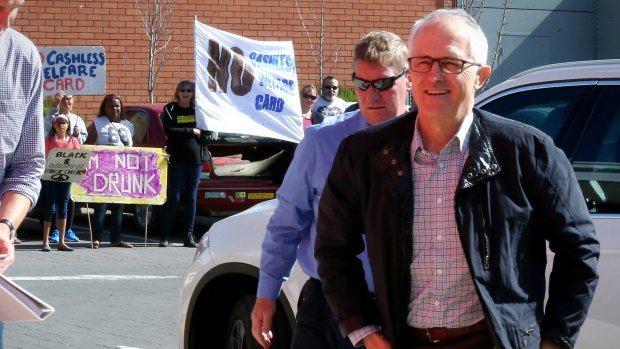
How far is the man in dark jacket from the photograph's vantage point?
3150mm

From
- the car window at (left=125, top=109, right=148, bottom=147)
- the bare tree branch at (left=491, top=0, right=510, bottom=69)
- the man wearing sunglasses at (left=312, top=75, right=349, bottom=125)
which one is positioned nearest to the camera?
the car window at (left=125, top=109, right=148, bottom=147)

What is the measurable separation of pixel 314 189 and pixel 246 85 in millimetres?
11235

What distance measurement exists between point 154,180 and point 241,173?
1119 mm

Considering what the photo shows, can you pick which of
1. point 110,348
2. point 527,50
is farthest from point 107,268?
point 527,50

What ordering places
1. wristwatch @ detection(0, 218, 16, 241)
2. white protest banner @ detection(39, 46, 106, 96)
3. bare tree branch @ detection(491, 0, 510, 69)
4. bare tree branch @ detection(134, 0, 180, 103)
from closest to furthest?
wristwatch @ detection(0, 218, 16, 241), white protest banner @ detection(39, 46, 106, 96), bare tree branch @ detection(134, 0, 180, 103), bare tree branch @ detection(491, 0, 510, 69)

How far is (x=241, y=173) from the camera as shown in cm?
1525

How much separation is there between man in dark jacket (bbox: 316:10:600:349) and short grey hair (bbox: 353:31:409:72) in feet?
3.07

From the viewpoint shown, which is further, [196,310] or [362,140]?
[196,310]

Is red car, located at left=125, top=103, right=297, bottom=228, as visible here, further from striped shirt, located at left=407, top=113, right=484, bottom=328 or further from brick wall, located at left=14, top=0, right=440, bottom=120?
striped shirt, located at left=407, top=113, right=484, bottom=328

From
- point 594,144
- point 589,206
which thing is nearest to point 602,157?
point 594,144

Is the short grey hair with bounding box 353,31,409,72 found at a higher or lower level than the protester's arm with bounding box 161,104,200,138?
higher

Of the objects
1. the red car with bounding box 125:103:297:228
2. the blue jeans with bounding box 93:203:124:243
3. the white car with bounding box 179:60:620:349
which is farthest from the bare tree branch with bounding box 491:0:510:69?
the white car with bounding box 179:60:620:349

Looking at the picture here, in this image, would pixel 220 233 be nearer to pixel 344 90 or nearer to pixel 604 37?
pixel 344 90

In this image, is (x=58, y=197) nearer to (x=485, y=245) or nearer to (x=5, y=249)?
(x=5, y=249)
